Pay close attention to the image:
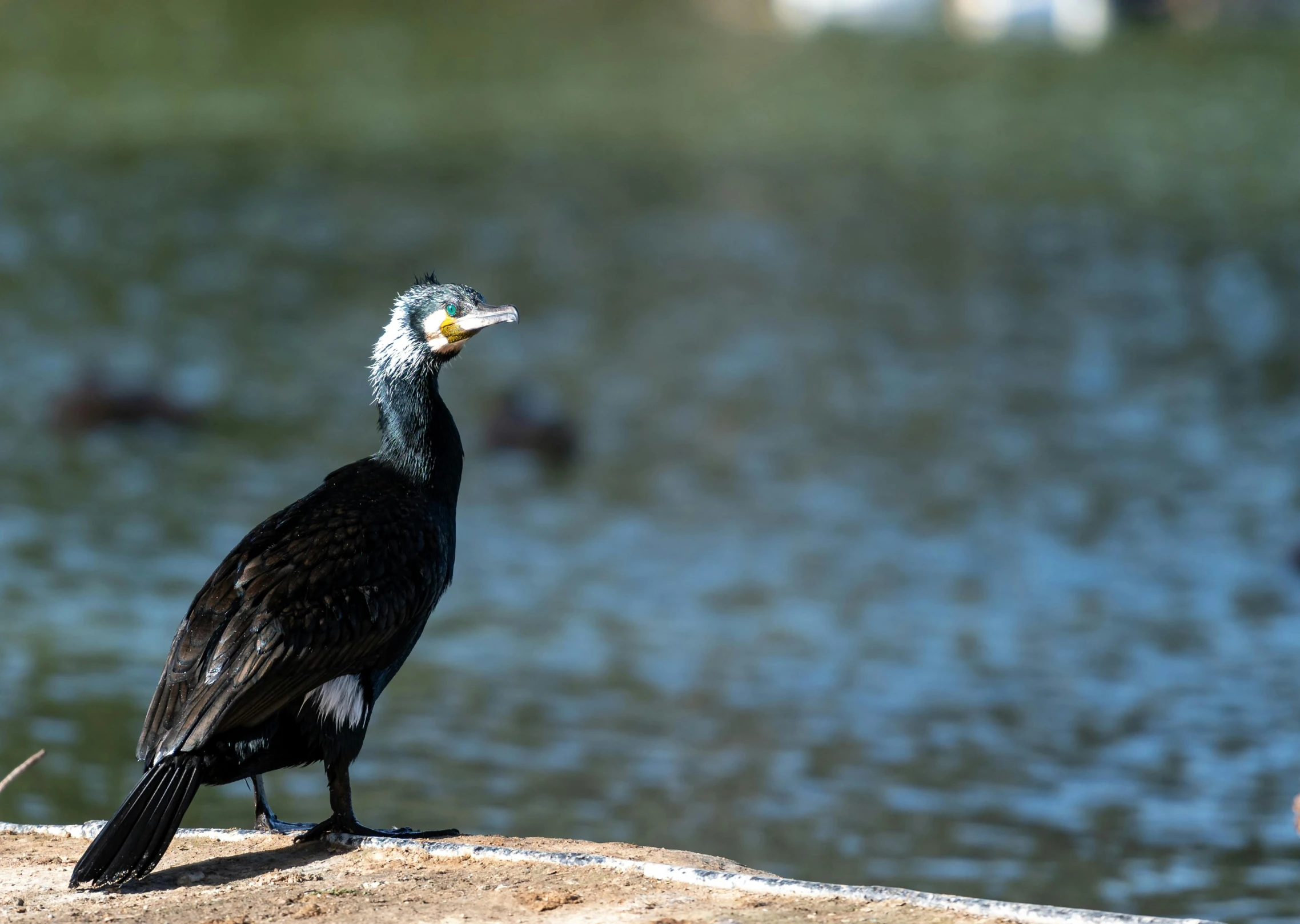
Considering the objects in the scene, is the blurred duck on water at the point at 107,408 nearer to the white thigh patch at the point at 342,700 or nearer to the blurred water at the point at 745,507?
the blurred water at the point at 745,507

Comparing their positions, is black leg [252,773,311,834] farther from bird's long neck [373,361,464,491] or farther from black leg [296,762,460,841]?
bird's long neck [373,361,464,491]

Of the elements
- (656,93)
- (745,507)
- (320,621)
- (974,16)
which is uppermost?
(974,16)

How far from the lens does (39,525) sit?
17328mm

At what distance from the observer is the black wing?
6.66m

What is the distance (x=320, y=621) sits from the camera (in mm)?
6887

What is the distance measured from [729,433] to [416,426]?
45.1ft

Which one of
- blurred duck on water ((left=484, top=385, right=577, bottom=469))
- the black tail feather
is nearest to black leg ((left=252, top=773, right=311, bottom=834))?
the black tail feather

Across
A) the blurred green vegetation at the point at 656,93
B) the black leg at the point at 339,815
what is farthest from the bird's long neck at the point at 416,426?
the blurred green vegetation at the point at 656,93

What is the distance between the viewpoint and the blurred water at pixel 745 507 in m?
11.8

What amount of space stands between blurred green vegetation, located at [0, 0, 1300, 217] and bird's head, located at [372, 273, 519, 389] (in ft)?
85.5

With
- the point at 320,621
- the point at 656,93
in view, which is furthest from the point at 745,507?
the point at 656,93

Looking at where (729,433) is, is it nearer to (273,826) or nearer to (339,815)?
(273,826)

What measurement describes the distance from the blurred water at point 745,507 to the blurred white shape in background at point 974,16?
21.3 metres

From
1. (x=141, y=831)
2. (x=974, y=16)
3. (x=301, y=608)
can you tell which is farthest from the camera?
(x=974, y=16)
